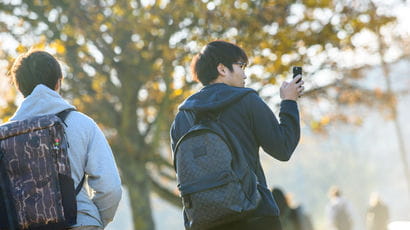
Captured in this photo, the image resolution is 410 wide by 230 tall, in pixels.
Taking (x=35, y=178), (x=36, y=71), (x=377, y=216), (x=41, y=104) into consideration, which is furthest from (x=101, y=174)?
(x=377, y=216)

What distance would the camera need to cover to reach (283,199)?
10.0 meters

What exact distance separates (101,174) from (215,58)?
32.3 inches

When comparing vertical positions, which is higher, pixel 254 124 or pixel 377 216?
pixel 254 124

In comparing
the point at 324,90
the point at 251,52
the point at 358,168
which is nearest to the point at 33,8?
the point at 251,52

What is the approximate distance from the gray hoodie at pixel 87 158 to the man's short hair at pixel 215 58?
Result: 637 millimetres

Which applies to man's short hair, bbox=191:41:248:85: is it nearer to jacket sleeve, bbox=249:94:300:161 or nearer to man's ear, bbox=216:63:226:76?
man's ear, bbox=216:63:226:76

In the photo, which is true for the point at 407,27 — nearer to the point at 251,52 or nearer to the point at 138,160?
the point at 251,52

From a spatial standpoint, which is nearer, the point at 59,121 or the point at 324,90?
the point at 59,121

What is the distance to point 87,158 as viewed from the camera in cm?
317

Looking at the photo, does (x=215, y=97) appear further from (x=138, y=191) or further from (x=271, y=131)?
(x=138, y=191)

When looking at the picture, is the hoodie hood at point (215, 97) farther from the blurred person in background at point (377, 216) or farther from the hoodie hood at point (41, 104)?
the blurred person in background at point (377, 216)

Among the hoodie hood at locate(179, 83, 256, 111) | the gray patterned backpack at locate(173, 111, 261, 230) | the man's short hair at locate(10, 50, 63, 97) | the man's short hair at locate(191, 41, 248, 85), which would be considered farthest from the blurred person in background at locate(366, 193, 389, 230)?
the man's short hair at locate(10, 50, 63, 97)

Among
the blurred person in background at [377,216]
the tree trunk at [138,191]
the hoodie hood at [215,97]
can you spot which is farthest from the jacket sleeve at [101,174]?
the blurred person in background at [377,216]

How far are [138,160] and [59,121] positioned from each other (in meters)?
9.27
